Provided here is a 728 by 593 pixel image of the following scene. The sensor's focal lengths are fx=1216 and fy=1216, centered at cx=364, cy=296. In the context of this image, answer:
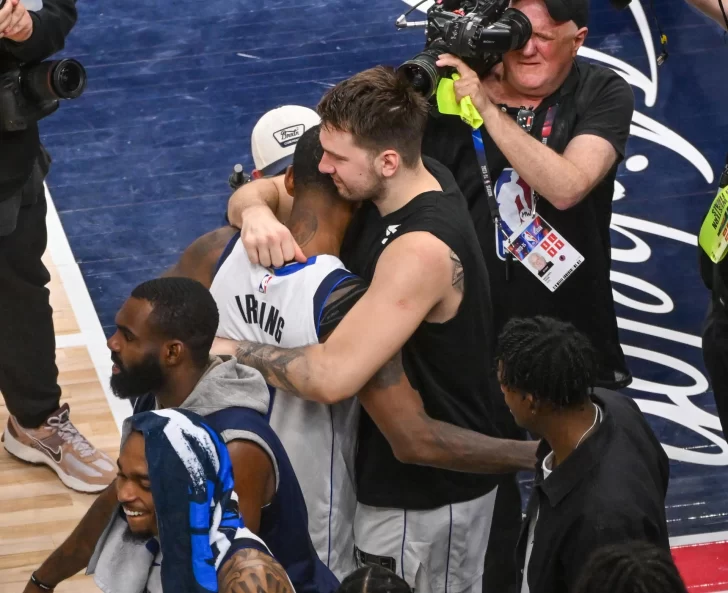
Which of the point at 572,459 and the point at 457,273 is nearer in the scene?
the point at 572,459

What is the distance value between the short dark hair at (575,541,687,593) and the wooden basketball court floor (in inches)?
77.1

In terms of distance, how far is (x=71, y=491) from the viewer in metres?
4.33

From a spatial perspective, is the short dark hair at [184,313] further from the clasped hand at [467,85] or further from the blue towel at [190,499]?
the clasped hand at [467,85]

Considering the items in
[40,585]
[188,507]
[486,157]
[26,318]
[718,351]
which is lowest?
[26,318]

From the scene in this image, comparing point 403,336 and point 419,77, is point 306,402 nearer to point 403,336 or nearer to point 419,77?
point 403,336

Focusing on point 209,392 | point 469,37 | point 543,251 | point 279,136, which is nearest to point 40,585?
point 209,392

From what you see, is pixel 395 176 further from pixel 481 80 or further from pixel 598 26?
pixel 598 26

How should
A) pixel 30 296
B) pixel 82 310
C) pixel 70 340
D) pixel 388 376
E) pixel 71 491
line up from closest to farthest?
pixel 388 376 → pixel 30 296 → pixel 71 491 → pixel 70 340 → pixel 82 310

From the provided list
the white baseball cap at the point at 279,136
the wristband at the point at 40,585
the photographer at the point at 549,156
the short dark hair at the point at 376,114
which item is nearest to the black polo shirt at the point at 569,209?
the photographer at the point at 549,156

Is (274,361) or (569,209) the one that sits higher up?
(274,361)

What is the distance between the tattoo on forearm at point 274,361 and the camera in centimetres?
292

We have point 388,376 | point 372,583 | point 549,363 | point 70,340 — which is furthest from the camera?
point 70,340

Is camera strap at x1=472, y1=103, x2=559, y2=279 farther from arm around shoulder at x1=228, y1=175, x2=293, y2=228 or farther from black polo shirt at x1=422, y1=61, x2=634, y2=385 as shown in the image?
arm around shoulder at x1=228, y1=175, x2=293, y2=228

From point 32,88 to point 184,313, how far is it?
1397mm
